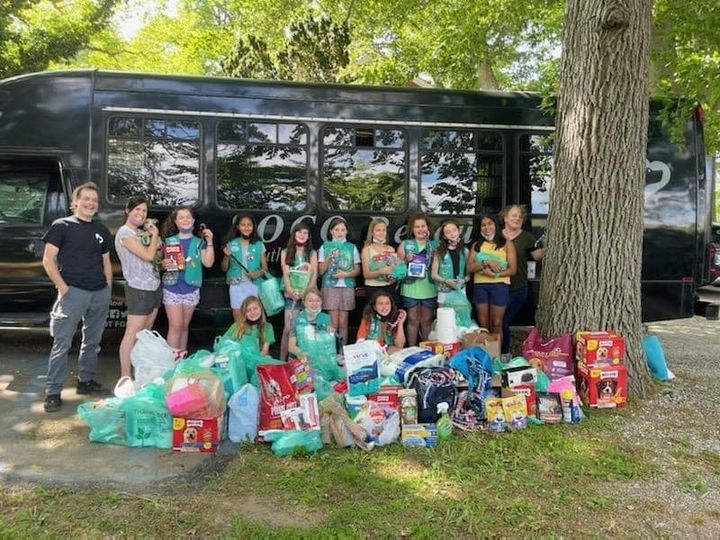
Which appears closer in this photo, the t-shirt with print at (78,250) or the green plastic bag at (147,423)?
the green plastic bag at (147,423)

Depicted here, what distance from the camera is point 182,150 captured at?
591cm

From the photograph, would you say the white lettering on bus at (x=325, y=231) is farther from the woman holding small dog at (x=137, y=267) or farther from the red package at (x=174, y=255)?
the woman holding small dog at (x=137, y=267)

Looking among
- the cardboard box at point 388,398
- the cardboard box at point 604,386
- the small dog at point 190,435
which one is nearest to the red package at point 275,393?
the small dog at point 190,435

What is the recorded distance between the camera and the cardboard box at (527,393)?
14.6 feet

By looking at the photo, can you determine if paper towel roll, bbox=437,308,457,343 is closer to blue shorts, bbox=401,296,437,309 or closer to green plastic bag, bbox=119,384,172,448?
blue shorts, bbox=401,296,437,309

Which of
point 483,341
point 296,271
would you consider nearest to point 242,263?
point 296,271

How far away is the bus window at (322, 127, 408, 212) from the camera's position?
6.13 metres

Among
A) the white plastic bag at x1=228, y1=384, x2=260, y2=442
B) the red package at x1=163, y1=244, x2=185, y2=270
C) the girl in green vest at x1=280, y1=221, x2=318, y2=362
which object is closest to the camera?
the white plastic bag at x1=228, y1=384, x2=260, y2=442

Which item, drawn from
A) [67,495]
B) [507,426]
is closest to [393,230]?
[507,426]

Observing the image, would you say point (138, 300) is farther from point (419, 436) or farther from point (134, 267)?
point (419, 436)

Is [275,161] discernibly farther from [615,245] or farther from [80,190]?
[615,245]

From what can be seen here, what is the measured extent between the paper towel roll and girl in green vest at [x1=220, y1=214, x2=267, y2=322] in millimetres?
1738

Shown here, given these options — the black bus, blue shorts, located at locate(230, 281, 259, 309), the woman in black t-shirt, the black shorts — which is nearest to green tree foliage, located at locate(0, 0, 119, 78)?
the black bus

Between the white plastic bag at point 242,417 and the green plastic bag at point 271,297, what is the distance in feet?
4.90
